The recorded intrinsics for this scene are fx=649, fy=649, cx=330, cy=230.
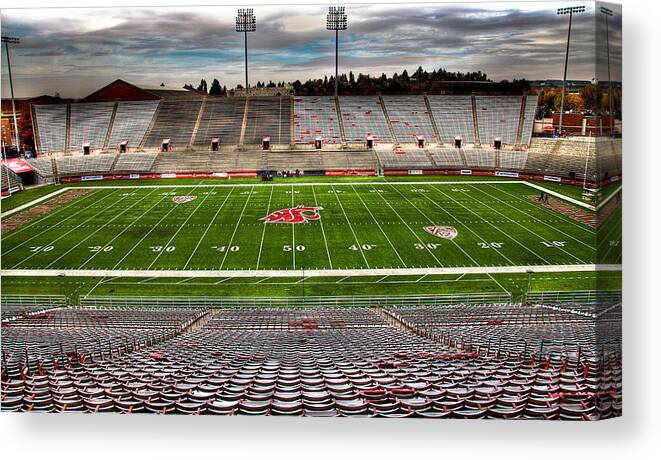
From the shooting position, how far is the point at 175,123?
A: 42062mm

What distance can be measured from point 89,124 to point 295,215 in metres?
22.3

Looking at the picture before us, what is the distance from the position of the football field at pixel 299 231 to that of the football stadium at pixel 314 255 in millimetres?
120

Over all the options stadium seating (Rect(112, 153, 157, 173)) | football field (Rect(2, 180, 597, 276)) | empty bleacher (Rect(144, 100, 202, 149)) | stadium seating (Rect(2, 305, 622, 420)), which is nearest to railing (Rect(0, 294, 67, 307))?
football field (Rect(2, 180, 597, 276))

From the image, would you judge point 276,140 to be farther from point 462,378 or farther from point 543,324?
point 462,378

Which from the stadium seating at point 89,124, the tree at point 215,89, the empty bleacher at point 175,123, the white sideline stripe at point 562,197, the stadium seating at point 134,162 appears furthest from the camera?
the tree at point 215,89

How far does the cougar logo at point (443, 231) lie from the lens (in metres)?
21.4

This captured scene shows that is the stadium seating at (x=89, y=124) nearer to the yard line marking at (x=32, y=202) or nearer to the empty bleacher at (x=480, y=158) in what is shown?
the yard line marking at (x=32, y=202)

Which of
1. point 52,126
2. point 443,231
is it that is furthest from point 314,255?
point 52,126

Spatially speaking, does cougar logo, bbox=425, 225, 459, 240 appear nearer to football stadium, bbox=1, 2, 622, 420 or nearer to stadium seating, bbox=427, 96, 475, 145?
football stadium, bbox=1, 2, 622, 420

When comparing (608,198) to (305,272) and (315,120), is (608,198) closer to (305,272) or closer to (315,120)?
(305,272)

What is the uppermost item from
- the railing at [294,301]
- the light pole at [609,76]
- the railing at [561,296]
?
the light pole at [609,76]

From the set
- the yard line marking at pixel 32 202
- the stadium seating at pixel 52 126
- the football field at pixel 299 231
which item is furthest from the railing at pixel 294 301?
the stadium seating at pixel 52 126

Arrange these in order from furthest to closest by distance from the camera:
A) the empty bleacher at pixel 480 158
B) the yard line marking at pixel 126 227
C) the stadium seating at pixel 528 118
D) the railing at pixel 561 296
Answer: the stadium seating at pixel 528 118 → the empty bleacher at pixel 480 158 → the yard line marking at pixel 126 227 → the railing at pixel 561 296

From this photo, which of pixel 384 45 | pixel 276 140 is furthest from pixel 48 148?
pixel 384 45
